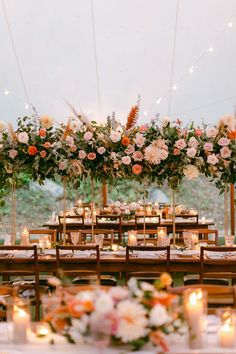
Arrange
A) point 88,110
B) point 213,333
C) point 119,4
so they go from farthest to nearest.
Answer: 1. point 88,110
2. point 119,4
3. point 213,333

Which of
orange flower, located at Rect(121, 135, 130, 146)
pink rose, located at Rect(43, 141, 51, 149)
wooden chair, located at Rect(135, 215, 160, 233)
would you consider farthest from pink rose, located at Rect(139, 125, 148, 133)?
wooden chair, located at Rect(135, 215, 160, 233)

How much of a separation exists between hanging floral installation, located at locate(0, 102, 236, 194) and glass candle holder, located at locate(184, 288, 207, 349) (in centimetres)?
319

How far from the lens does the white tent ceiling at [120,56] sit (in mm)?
11352

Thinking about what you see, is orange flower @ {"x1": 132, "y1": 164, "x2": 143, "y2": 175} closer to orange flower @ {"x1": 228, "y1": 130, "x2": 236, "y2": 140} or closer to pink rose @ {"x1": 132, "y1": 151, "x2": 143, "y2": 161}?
pink rose @ {"x1": 132, "y1": 151, "x2": 143, "y2": 161}

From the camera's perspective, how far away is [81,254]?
6172 millimetres

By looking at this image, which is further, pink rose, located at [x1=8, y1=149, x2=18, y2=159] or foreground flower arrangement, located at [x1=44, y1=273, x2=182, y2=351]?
pink rose, located at [x1=8, y1=149, x2=18, y2=159]

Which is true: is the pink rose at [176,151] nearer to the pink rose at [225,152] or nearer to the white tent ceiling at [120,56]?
the pink rose at [225,152]

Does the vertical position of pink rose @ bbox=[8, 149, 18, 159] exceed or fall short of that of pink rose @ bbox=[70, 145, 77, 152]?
it falls short

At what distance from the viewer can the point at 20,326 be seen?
126 inches

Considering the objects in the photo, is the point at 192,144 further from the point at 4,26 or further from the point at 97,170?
the point at 4,26

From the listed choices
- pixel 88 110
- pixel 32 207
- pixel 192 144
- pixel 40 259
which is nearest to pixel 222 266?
pixel 192 144

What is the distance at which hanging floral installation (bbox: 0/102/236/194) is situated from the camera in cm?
623

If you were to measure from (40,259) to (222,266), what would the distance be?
5.42 feet

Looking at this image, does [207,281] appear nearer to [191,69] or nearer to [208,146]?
A: [208,146]
